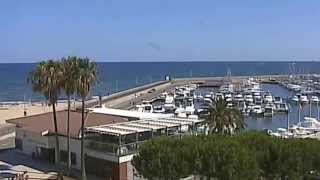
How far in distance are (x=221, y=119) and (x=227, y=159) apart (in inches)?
→ 587

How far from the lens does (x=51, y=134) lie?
4522 centimetres

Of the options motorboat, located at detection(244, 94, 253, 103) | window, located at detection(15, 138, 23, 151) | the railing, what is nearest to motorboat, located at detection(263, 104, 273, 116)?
motorboat, located at detection(244, 94, 253, 103)

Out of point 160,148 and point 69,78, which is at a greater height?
point 69,78

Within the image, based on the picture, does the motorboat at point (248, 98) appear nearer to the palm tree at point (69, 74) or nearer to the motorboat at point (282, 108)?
the motorboat at point (282, 108)

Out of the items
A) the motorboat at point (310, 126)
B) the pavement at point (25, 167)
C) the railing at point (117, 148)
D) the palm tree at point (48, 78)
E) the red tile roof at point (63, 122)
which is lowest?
the pavement at point (25, 167)

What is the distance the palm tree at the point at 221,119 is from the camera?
43.7 m

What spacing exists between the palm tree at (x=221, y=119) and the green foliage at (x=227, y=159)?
1174 centimetres

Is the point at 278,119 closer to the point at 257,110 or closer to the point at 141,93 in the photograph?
the point at 257,110

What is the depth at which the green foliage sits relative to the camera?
95.1 ft

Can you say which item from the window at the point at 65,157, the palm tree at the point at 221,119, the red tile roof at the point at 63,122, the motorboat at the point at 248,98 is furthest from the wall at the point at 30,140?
the motorboat at the point at 248,98

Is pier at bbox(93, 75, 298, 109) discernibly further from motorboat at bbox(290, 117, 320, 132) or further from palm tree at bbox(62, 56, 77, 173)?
palm tree at bbox(62, 56, 77, 173)

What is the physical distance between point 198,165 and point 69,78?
13072 millimetres

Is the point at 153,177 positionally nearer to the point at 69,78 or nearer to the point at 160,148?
the point at 160,148

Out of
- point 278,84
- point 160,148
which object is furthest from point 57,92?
point 278,84
